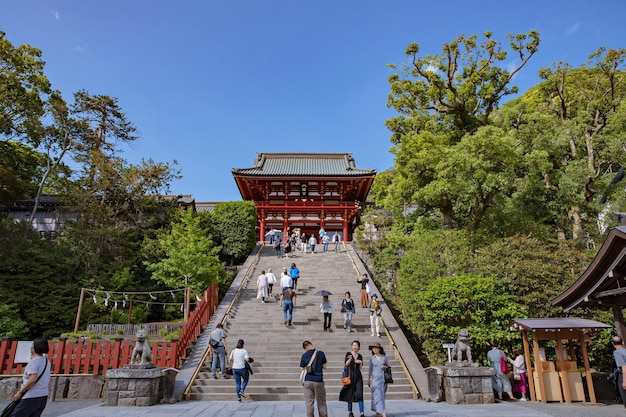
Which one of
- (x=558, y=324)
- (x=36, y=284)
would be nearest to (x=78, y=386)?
(x=36, y=284)

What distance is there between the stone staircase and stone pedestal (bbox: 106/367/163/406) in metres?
1.03

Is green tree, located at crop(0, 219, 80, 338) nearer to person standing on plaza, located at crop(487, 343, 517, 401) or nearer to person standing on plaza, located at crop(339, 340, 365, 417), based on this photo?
person standing on plaza, located at crop(339, 340, 365, 417)

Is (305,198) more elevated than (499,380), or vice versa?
(305,198)

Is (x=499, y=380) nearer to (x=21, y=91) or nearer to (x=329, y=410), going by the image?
(x=329, y=410)

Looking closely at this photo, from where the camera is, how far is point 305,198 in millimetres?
27234

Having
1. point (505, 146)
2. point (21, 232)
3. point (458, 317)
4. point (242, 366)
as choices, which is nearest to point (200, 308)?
point (242, 366)

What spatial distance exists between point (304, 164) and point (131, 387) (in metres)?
25.8

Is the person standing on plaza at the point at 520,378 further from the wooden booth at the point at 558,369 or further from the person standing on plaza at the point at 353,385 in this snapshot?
the person standing on plaza at the point at 353,385

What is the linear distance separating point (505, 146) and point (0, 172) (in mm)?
21381

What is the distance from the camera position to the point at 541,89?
18156mm

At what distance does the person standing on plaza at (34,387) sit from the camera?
4113mm

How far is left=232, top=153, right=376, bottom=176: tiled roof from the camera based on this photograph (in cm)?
2855

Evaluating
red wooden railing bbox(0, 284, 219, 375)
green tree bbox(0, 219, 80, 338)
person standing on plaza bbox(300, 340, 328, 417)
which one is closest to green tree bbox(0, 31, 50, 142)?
green tree bbox(0, 219, 80, 338)

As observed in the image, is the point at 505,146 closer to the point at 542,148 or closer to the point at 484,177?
the point at 484,177
